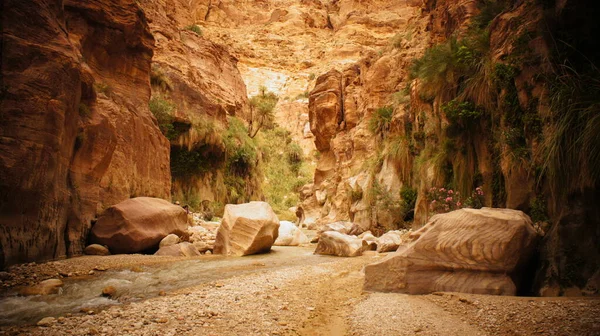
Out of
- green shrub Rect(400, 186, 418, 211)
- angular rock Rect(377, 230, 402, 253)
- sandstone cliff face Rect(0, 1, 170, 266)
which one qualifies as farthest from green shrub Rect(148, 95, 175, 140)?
angular rock Rect(377, 230, 402, 253)

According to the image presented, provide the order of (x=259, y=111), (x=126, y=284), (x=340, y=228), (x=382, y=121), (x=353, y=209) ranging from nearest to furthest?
(x=126, y=284) → (x=340, y=228) → (x=353, y=209) → (x=382, y=121) → (x=259, y=111)

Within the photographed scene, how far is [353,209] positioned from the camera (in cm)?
1466

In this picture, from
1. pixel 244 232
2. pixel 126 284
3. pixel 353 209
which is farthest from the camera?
pixel 353 209

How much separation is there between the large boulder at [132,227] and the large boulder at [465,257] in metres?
5.94

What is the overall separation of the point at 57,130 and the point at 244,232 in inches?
174

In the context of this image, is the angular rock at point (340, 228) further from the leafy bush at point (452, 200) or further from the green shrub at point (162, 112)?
the green shrub at point (162, 112)

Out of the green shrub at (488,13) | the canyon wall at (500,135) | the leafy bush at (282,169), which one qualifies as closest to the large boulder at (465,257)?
the canyon wall at (500,135)

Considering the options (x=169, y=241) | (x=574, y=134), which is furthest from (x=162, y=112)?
(x=574, y=134)

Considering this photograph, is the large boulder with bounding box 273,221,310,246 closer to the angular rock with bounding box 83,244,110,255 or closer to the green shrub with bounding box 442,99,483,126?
the angular rock with bounding box 83,244,110,255

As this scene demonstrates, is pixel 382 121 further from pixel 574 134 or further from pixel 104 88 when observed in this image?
pixel 574 134

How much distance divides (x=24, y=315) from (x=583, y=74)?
609cm

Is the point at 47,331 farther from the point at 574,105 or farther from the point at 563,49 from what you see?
the point at 563,49

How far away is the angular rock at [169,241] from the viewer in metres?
7.80

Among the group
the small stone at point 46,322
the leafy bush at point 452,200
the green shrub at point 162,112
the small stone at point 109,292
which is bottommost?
the small stone at point 109,292
